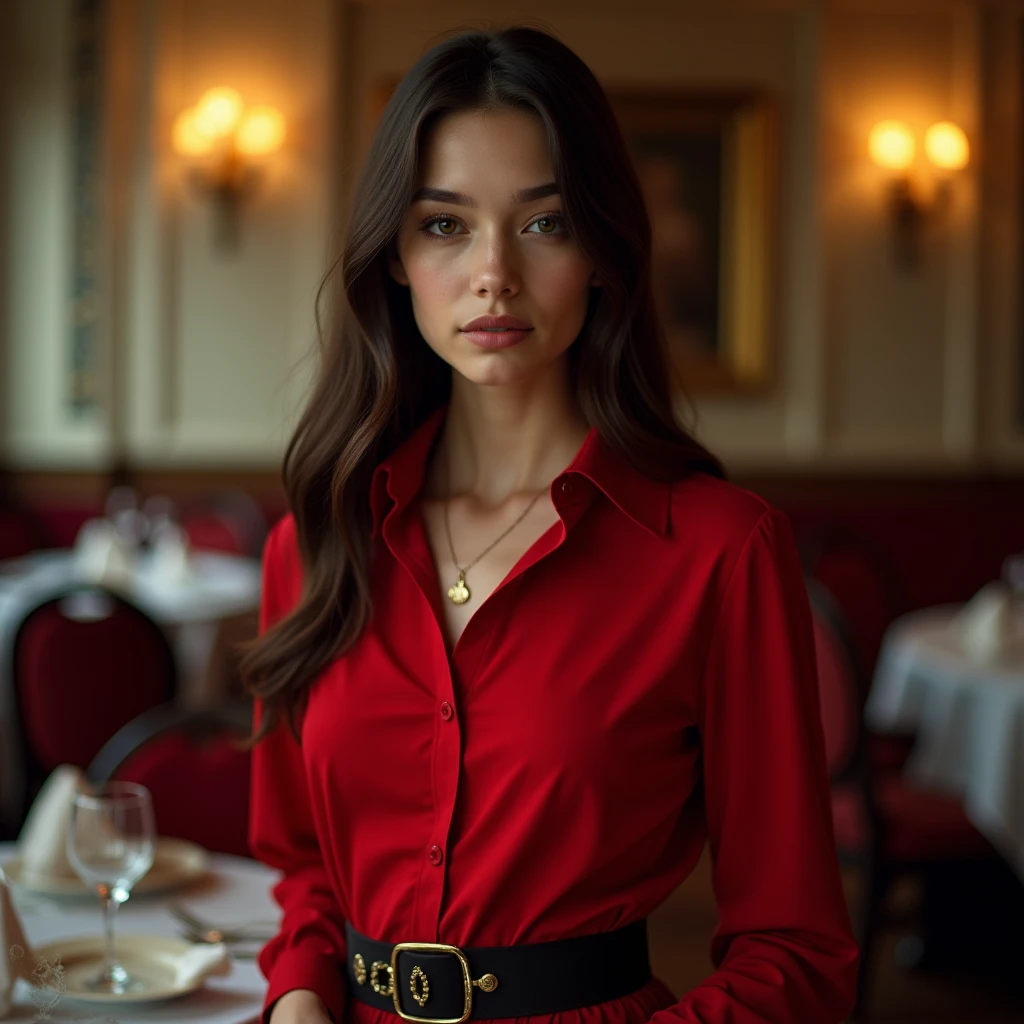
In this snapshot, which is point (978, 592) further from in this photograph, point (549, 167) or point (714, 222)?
point (549, 167)

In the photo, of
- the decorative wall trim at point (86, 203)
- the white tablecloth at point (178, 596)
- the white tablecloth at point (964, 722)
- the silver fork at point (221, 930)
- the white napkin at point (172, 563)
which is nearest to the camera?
the silver fork at point (221, 930)

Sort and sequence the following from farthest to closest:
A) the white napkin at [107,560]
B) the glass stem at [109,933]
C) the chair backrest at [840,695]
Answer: the white napkin at [107,560] < the chair backrest at [840,695] < the glass stem at [109,933]

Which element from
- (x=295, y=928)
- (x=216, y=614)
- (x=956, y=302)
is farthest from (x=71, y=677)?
(x=956, y=302)

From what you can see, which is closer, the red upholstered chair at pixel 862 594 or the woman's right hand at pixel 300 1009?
the woman's right hand at pixel 300 1009

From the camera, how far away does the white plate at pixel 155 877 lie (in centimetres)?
183

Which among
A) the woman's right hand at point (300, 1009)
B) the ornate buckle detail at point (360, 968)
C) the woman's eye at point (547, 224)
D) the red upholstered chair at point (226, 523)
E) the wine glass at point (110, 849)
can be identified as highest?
the woman's eye at point (547, 224)

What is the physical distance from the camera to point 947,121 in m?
6.25

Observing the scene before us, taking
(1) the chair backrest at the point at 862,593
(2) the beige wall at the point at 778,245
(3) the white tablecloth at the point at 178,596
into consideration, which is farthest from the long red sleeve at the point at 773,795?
(2) the beige wall at the point at 778,245

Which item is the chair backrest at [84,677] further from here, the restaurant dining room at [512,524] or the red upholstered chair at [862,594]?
the red upholstered chair at [862,594]

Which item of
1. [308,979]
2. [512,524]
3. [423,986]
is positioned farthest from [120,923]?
[512,524]

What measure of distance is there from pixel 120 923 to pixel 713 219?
501 cm

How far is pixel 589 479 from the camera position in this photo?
4.57ft

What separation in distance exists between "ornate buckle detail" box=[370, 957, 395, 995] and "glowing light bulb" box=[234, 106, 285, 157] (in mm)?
5325

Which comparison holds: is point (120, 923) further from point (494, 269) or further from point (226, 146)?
point (226, 146)
